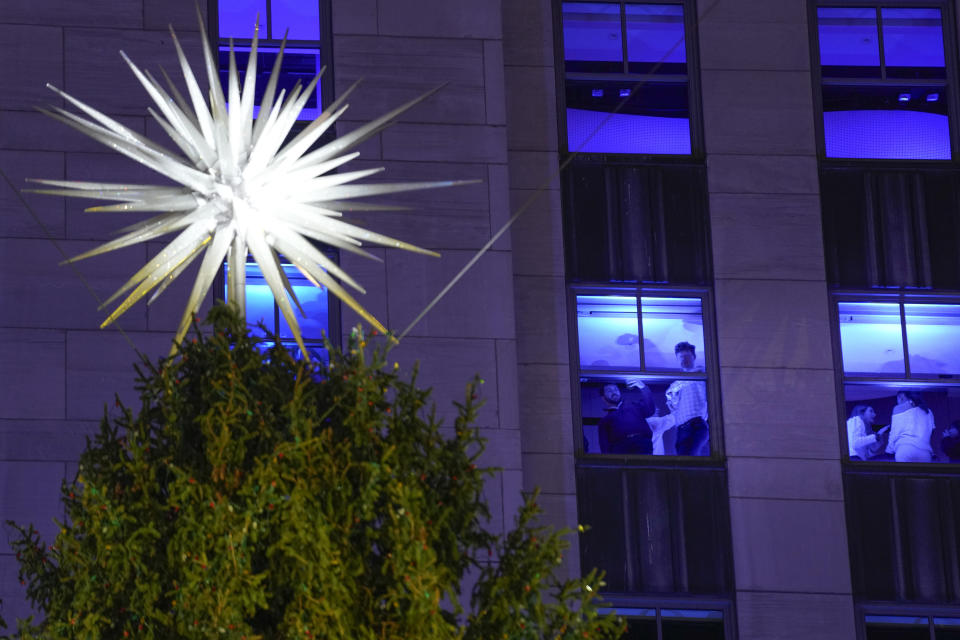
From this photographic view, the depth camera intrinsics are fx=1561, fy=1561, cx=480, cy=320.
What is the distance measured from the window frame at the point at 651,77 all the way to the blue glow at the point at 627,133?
11 cm

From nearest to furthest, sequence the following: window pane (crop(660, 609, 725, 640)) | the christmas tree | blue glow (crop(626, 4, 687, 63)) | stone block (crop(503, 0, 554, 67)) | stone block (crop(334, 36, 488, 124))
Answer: the christmas tree, window pane (crop(660, 609, 725, 640)), stone block (crop(334, 36, 488, 124)), stone block (crop(503, 0, 554, 67)), blue glow (crop(626, 4, 687, 63))

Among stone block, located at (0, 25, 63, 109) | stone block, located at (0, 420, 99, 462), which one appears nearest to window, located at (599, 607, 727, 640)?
stone block, located at (0, 420, 99, 462)

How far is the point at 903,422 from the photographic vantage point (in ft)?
52.2

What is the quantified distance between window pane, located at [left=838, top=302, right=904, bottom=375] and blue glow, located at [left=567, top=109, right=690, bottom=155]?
8.00 ft

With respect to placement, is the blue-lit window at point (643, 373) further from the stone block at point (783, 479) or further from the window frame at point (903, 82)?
the window frame at point (903, 82)

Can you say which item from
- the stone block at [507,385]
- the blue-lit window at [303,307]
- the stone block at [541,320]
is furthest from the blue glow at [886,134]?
the blue-lit window at [303,307]

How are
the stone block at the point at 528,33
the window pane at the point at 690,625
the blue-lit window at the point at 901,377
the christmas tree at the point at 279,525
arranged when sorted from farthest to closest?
the stone block at the point at 528,33
the blue-lit window at the point at 901,377
the window pane at the point at 690,625
the christmas tree at the point at 279,525

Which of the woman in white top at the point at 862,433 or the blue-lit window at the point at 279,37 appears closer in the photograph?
the woman in white top at the point at 862,433

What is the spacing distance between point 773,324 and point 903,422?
5.50 ft

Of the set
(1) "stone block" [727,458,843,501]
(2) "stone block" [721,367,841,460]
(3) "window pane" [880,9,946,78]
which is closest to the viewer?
(1) "stone block" [727,458,843,501]

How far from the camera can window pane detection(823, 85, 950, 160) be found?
16734mm

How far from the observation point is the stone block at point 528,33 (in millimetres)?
16516

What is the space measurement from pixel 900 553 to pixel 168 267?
8783mm

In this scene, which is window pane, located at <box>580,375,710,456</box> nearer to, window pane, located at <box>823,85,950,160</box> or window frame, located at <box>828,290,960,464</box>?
window frame, located at <box>828,290,960,464</box>
